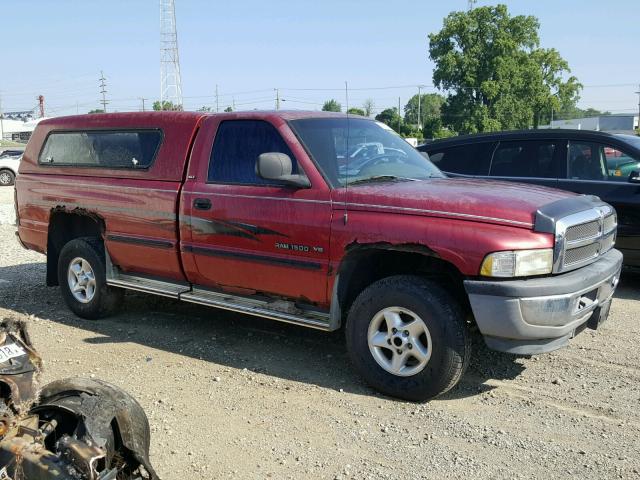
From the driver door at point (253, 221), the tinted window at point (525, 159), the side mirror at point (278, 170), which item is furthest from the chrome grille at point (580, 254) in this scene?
the tinted window at point (525, 159)

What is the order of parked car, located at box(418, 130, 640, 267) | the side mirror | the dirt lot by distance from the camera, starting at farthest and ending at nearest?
parked car, located at box(418, 130, 640, 267) → the side mirror → the dirt lot

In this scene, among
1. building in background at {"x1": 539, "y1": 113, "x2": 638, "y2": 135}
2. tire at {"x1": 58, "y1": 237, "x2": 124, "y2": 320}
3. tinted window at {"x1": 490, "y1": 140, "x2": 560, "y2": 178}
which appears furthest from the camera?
building in background at {"x1": 539, "y1": 113, "x2": 638, "y2": 135}

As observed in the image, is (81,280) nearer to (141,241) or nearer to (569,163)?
(141,241)

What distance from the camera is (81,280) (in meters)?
6.36

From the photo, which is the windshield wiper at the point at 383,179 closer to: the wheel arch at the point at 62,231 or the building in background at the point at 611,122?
the wheel arch at the point at 62,231

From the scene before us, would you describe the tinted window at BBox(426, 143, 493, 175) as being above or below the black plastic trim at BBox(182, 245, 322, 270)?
above

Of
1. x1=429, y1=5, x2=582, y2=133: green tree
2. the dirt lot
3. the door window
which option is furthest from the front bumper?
x1=429, y1=5, x2=582, y2=133: green tree

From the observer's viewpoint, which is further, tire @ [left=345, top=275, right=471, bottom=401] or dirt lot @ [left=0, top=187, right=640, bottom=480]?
tire @ [left=345, top=275, right=471, bottom=401]

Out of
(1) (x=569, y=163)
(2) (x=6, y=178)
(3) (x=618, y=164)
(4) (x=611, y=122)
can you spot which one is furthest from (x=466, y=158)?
(4) (x=611, y=122)

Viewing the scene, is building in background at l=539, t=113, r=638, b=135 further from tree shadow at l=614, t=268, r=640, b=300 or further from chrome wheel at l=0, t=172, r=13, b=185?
tree shadow at l=614, t=268, r=640, b=300

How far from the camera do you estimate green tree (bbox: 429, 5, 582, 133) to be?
5772 cm

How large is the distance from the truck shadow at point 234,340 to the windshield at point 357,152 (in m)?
1.47

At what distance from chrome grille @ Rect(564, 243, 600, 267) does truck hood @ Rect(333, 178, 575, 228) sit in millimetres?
371

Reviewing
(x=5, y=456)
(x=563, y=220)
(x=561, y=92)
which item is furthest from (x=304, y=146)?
(x=561, y=92)
